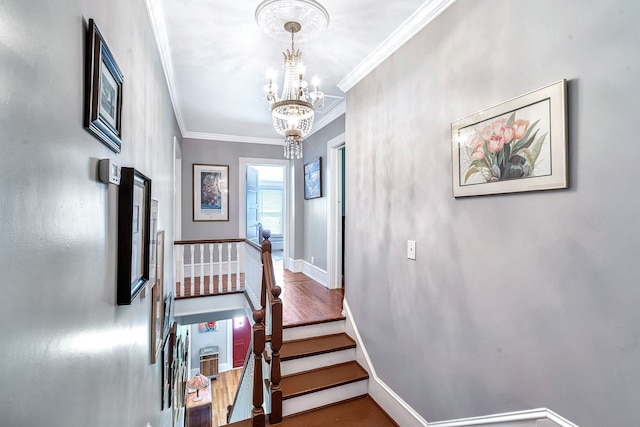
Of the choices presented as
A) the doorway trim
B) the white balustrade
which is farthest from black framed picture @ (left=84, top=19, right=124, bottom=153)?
the doorway trim

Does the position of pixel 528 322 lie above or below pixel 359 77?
below

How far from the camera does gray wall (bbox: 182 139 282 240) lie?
4.84 meters

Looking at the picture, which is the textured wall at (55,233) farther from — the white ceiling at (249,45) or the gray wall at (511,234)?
the gray wall at (511,234)

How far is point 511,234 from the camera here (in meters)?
1.41

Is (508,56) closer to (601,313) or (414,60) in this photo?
(414,60)

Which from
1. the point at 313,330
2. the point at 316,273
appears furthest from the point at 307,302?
the point at 316,273

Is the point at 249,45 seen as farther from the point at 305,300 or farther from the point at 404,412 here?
the point at 404,412

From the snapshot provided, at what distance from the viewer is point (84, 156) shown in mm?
870

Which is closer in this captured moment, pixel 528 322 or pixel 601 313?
pixel 601 313

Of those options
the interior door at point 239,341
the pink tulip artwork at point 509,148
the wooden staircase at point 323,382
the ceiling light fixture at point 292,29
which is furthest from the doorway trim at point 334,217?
the interior door at point 239,341

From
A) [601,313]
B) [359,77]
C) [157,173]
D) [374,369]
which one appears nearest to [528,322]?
[601,313]

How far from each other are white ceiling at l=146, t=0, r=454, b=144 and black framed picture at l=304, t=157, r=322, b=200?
3.78 feet

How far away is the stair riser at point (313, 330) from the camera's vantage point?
2.77 m

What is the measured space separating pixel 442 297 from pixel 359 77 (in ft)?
6.65
